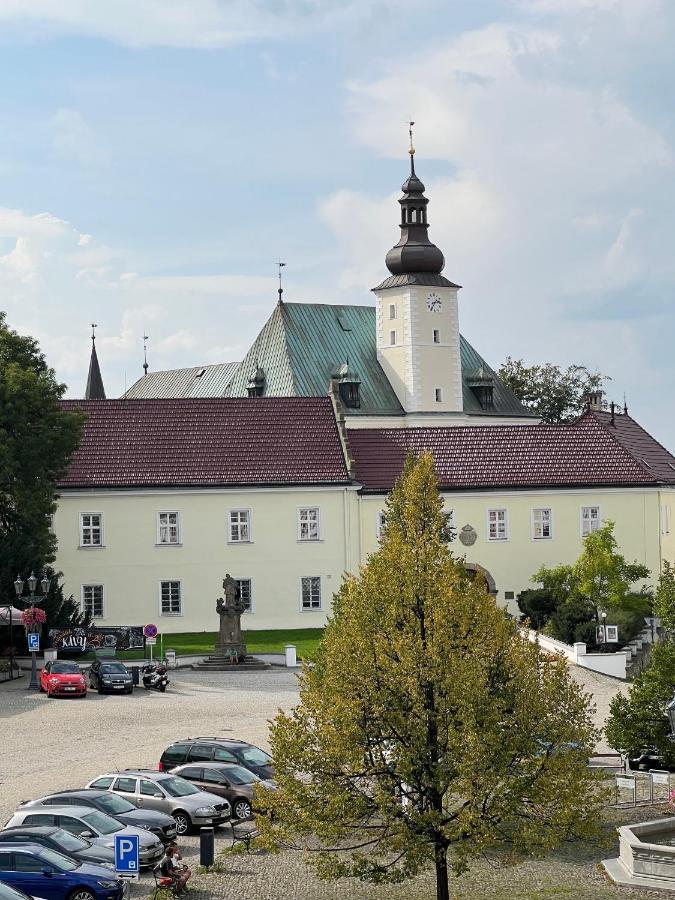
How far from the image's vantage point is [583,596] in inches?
2281

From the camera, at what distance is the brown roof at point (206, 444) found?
2443 inches

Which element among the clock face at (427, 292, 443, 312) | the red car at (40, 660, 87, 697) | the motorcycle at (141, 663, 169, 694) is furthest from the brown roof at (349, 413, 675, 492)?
the clock face at (427, 292, 443, 312)

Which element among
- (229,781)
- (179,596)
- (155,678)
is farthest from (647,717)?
(179,596)

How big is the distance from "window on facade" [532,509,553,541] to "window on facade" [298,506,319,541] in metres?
8.47

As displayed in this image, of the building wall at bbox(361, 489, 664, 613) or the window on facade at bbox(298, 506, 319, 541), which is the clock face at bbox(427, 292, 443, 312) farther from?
the window on facade at bbox(298, 506, 319, 541)

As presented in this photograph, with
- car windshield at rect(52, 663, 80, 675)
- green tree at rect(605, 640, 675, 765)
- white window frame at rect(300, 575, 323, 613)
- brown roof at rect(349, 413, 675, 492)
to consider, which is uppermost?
brown roof at rect(349, 413, 675, 492)

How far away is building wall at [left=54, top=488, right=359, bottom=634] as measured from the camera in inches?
2413

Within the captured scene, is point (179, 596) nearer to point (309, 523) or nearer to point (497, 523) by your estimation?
point (309, 523)

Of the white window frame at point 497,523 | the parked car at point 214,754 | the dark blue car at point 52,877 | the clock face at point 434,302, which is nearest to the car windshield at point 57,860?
the dark blue car at point 52,877

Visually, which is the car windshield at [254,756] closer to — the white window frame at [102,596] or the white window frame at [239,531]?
the white window frame at [102,596]

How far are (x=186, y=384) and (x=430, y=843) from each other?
8582 cm

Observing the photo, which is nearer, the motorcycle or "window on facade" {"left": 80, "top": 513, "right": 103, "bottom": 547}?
the motorcycle

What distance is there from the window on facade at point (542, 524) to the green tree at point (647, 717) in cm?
2772

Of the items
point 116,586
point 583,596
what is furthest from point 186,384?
point 583,596
